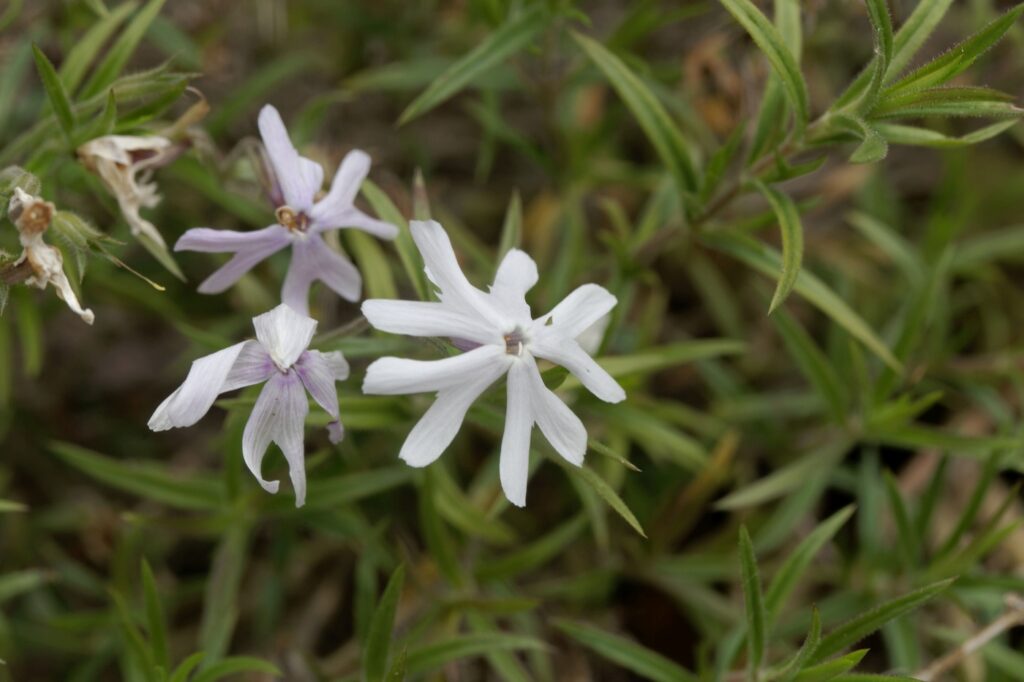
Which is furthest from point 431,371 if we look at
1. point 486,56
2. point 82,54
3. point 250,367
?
point 82,54

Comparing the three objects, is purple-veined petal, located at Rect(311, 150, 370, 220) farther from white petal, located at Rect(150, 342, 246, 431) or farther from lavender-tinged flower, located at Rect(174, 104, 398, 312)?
white petal, located at Rect(150, 342, 246, 431)

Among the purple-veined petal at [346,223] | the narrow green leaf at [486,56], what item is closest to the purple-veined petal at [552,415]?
the purple-veined petal at [346,223]

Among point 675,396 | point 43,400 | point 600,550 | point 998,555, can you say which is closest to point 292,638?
point 600,550

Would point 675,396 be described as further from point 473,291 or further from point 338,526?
point 473,291

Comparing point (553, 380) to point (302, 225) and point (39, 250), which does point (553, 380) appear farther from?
point (39, 250)

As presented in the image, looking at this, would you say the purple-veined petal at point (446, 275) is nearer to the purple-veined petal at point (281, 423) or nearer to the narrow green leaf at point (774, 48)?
the purple-veined petal at point (281, 423)

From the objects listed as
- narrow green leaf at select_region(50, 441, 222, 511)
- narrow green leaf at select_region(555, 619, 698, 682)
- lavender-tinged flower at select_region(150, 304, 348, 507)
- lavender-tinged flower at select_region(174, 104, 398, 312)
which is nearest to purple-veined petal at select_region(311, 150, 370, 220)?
lavender-tinged flower at select_region(174, 104, 398, 312)
